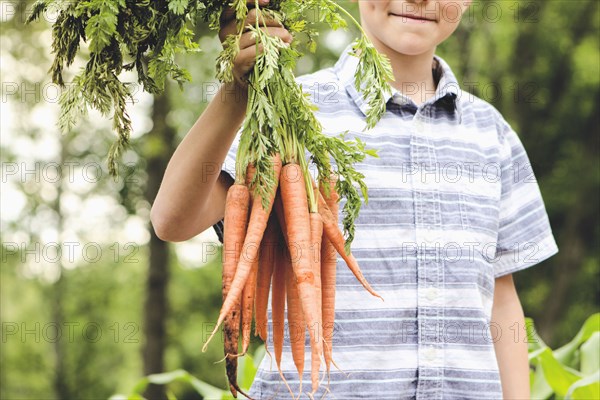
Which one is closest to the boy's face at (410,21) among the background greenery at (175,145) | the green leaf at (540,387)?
the green leaf at (540,387)

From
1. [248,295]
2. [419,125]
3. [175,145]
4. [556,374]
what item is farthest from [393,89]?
[175,145]

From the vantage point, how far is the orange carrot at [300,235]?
155cm

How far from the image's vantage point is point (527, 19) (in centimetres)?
1176

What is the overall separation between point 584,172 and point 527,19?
2.51 metres

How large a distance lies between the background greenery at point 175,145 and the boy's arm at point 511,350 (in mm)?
5558

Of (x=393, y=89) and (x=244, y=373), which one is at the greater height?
(x=393, y=89)

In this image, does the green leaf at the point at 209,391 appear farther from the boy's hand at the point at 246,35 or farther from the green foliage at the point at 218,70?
the boy's hand at the point at 246,35

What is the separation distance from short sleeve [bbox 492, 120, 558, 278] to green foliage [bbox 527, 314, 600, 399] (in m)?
0.70

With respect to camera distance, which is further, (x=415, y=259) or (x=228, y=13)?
(x=415, y=259)

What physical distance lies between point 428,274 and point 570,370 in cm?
142

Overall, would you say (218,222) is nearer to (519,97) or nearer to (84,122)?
(84,122)

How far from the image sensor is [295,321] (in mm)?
1677

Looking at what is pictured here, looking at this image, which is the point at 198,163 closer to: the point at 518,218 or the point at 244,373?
the point at 518,218

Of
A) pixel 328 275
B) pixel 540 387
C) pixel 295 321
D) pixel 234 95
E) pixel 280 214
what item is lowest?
pixel 540 387
